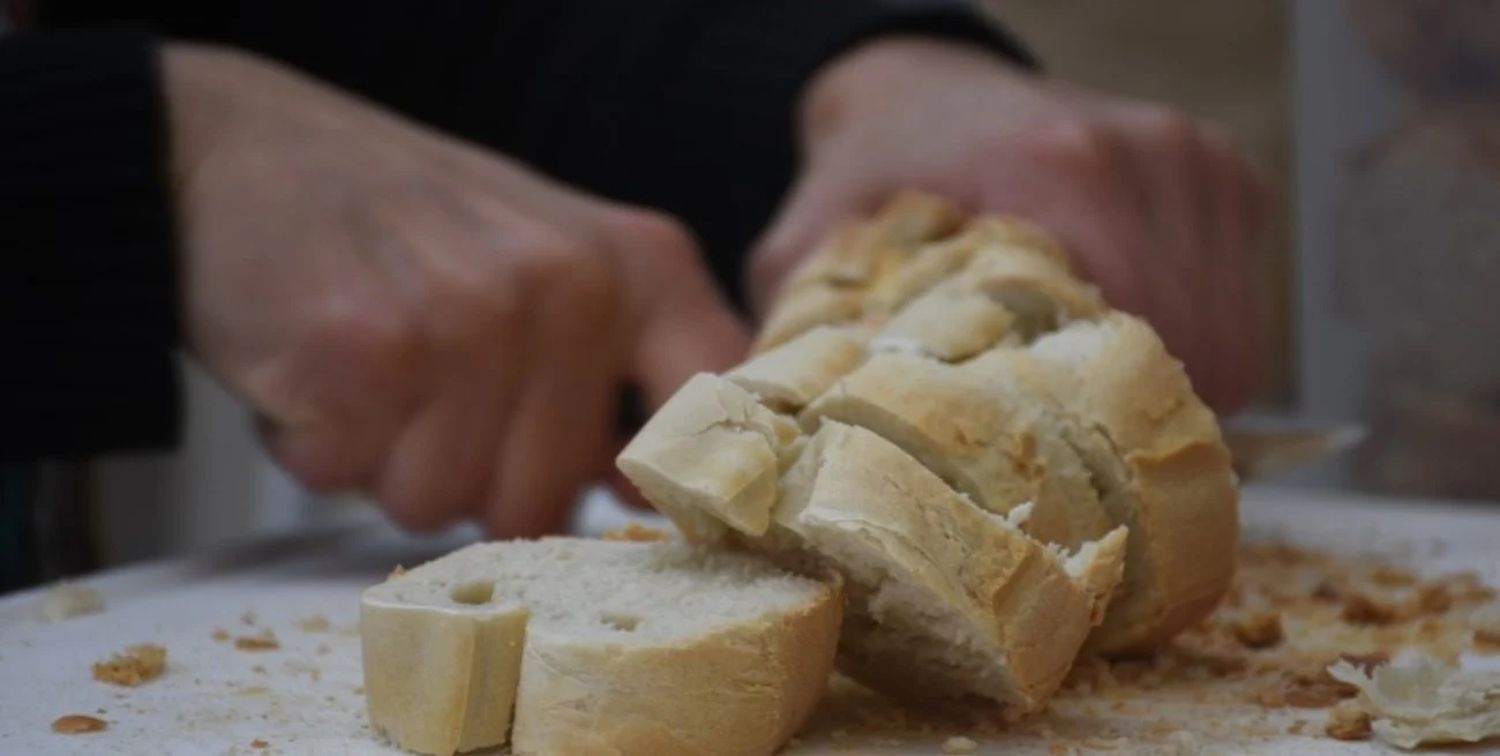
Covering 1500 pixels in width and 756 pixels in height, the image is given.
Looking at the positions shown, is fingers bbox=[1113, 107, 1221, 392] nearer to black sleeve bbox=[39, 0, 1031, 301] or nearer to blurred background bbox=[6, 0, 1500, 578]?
blurred background bbox=[6, 0, 1500, 578]

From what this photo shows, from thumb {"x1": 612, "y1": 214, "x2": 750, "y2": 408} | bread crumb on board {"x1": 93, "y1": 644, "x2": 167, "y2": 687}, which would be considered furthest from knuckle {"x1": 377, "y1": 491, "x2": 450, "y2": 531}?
bread crumb on board {"x1": 93, "y1": 644, "x2": 167, "y2": 687}

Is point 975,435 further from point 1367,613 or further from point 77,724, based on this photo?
point 77,724

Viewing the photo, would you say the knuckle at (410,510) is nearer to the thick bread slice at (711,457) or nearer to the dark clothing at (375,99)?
the dark clothing at (375,99)

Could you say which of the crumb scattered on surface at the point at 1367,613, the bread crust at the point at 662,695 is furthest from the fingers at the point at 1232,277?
the bread crust at the point at 662,695

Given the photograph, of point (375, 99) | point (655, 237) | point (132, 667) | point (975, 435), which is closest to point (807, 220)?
point (655, 237)

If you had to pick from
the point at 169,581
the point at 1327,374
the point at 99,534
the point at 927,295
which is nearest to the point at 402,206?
the point at 169,581
